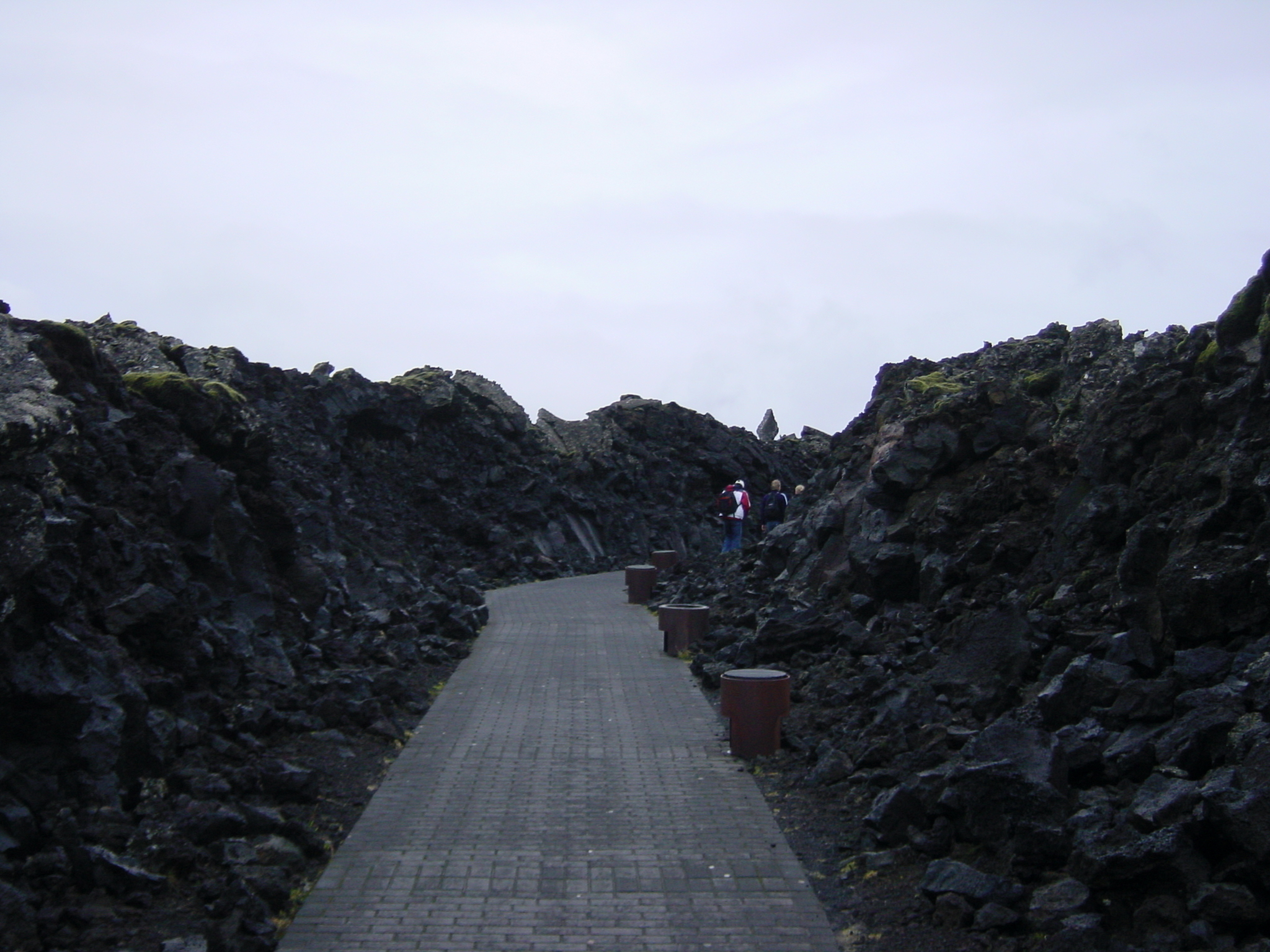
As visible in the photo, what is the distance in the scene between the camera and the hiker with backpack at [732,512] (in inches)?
1134

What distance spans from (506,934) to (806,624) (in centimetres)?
881

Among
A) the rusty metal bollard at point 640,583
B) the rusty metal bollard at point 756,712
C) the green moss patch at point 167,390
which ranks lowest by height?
the rusty metal bollard at point 756,712

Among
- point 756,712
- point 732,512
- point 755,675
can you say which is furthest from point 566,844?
point 732,512

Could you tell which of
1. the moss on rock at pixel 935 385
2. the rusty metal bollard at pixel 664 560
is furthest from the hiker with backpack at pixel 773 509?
the moss on rock at pixel 935 385

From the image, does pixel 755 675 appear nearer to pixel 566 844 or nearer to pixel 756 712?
pixel 756 712

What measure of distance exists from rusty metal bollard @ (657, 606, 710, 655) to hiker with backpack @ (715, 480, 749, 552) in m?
11.4

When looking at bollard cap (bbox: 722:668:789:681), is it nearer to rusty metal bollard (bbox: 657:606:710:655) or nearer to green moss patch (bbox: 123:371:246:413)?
rusty metal bollard (bbox: 657:606:710:655)

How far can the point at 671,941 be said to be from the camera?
7.10 m

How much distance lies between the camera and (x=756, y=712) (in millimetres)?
11430

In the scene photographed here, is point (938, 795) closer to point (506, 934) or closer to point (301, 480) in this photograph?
point (506, 934)

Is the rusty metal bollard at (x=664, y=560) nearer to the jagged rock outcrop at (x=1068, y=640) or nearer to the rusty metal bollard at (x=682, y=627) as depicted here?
the jagged rock outcrop at (x=1068, y=640)

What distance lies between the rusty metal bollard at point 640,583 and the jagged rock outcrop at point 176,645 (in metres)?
3.32

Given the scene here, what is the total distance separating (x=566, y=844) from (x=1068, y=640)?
4996 mm

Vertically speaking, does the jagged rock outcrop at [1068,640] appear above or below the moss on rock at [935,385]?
below
